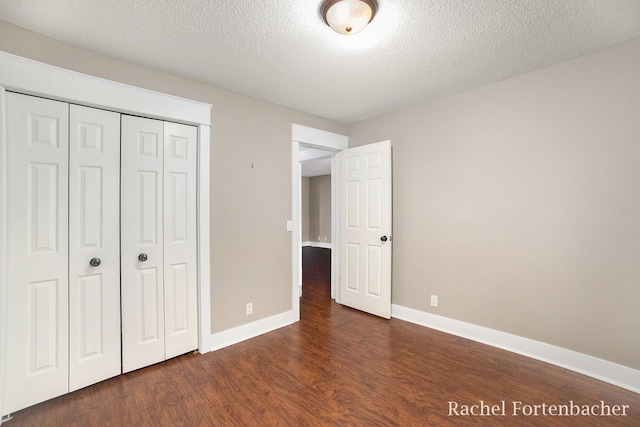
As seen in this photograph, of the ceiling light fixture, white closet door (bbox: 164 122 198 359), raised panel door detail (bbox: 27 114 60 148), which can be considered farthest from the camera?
white closet door (bbox: 164 122 198 359)

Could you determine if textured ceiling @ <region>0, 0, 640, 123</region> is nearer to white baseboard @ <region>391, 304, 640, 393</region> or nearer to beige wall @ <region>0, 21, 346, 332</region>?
beige wall @ <region>0, 21, 346, 332</region>

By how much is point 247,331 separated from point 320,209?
713 centimetres

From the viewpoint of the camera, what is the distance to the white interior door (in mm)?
3369

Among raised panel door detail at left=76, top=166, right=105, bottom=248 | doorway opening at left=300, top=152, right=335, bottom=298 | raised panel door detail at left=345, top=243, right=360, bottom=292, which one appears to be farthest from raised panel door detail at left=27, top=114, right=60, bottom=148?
doorway opening at left=300, top=152, right=335, bottom=298

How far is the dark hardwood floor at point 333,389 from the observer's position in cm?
175

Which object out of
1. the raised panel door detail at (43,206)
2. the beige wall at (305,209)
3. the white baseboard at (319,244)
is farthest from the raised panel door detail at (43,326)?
the beige wall at (305,209)

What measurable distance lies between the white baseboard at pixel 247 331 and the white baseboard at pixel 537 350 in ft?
4.64

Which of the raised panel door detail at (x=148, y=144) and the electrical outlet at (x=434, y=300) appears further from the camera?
the electrical outlet at (x=434, y=300)

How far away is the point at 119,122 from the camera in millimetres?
2193

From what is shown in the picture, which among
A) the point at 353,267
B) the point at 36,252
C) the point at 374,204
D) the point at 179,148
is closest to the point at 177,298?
the point at 36,252

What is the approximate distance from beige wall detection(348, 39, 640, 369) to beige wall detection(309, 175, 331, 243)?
6.20m

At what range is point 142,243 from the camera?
232 cm

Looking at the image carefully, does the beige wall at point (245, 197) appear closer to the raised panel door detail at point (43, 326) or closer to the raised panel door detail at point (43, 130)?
the raised panel door detail at point (43, 130)

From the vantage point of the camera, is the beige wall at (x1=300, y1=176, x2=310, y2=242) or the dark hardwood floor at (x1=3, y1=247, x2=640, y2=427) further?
the beige wall at (x1=300, y1=176, x2=310, y2=242)
